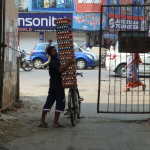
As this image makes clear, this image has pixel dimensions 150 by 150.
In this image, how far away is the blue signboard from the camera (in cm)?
3225

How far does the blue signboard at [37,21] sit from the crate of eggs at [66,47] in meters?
24.9

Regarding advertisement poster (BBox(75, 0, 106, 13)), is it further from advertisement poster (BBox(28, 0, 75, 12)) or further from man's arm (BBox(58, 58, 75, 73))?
man's arm (BBox(58, 58, 75, 73))

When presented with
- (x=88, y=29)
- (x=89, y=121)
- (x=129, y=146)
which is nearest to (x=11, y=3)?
(x=89, y=121)

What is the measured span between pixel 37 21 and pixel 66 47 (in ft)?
82.5

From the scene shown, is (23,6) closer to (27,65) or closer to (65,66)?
(27,65)

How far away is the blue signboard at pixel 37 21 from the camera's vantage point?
32250mm

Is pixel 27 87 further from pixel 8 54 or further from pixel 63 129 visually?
pixel 63 129

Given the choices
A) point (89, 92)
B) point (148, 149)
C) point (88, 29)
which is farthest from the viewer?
point (88, 29)

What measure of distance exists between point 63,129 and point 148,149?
6.59 feet

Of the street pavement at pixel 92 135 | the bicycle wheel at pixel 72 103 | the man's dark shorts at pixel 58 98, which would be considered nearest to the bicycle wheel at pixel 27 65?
the street pavement at pixel 92 135

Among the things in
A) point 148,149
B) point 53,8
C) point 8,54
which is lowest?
point 148,149

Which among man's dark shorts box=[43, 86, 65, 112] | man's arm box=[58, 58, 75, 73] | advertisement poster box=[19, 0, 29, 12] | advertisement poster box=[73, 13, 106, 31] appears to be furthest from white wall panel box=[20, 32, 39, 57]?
man's arm box=[58, 58, 75, 73]

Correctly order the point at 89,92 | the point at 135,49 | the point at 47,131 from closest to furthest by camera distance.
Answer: the point at 47,131, the point at 135,49, the point at 89,92

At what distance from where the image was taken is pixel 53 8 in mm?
32312
